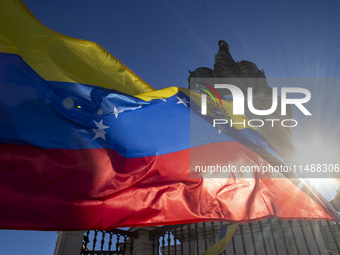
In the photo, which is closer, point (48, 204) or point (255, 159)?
point (48, 204)

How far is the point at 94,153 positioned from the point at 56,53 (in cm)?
219

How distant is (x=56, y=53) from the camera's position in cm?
514

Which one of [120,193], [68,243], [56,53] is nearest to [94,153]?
[120,193]

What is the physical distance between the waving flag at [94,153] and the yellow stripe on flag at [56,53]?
0.02 meters

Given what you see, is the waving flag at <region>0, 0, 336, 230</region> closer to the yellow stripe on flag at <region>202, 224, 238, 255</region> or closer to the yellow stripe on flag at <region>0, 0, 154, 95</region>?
the yellow stripe on flag at <region>0, 0, 154, 95</region>

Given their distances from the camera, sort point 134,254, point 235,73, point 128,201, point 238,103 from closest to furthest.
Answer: point 128,201
point 134,254
point 238,103
point 235,73

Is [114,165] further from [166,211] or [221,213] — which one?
[221,213]

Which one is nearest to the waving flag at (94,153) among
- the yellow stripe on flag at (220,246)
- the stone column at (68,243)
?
the yellow stripe on flag at (220,246)

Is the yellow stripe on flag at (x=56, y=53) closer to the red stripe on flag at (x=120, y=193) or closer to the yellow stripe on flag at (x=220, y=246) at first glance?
the red stripe on flag at (x=120, y=193)

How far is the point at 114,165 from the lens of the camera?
4.55 meters

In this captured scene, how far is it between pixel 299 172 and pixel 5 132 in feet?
18.9

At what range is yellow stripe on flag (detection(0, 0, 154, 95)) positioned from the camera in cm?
477

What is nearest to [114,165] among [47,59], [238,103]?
[47,59]

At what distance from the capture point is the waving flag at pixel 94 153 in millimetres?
3838
